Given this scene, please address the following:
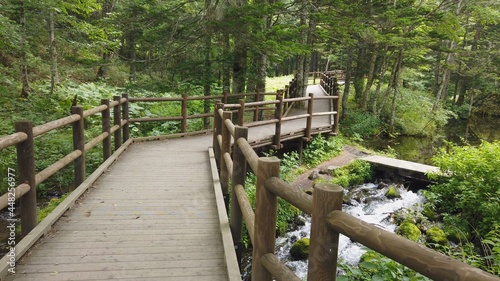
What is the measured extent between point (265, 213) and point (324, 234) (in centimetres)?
79

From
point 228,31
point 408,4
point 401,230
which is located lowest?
point 401,230

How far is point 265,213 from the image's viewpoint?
246cm

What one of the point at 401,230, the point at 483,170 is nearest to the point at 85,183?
the point at 401,230

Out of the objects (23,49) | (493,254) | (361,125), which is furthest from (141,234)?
(361,125)

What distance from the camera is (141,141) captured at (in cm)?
891

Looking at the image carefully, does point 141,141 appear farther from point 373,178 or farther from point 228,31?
point 373,178

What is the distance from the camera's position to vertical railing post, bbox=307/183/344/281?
1.69 metres

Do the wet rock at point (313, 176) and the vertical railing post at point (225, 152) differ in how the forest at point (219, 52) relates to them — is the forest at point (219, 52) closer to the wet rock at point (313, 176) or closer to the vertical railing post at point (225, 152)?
the wet rock at point (313, 176)

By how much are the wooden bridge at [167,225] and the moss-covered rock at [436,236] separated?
14.2ft

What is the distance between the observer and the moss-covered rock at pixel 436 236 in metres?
6.62

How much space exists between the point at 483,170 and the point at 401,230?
242 centimetres

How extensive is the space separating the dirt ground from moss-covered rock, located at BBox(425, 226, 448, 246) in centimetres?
312

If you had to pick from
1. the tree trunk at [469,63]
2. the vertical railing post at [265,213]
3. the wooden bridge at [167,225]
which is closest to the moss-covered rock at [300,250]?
the wooden bridge at [167,225]

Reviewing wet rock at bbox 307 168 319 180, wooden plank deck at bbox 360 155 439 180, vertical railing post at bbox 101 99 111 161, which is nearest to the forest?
wooden plank deck at bbox 360 155 439 180
